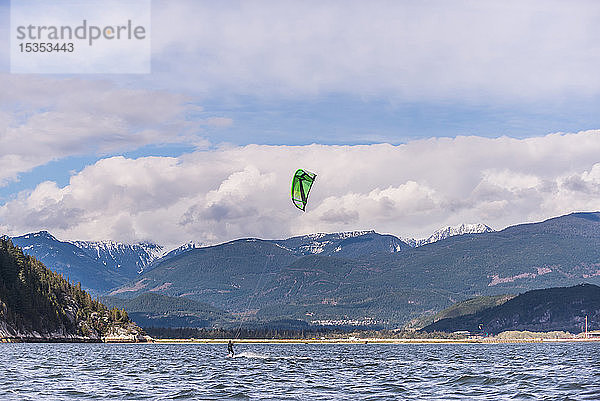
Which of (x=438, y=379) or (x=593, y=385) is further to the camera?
(x=438, y=379)

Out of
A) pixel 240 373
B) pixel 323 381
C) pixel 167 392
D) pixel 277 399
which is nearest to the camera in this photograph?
pixel 277 399

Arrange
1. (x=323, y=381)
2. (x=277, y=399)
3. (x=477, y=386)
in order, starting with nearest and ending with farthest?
(x=277, y=399) → (x=477, y=386) → (x=323, y=381)

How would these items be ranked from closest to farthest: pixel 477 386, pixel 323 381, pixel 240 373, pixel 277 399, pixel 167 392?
pixel 277 399 < pixel 167 392 < pixel 477 386 < pixel 323 381 < pixel 240 373

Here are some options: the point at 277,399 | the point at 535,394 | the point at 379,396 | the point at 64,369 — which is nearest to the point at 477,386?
the point at 535,394

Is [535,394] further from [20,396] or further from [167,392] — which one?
[20,396]

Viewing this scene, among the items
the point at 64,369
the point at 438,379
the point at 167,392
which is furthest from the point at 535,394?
the point at 64,369

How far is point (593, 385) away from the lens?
78438mm

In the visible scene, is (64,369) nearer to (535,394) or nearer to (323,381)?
(323,381)

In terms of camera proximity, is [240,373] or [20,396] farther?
[240,373]

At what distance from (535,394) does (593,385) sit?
10.7m

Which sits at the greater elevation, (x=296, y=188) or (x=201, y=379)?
(x=296, y=188)

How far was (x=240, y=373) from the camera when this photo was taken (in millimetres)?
103125

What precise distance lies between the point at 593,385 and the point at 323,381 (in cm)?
2864

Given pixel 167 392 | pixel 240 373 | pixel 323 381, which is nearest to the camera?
pixel 167 392
